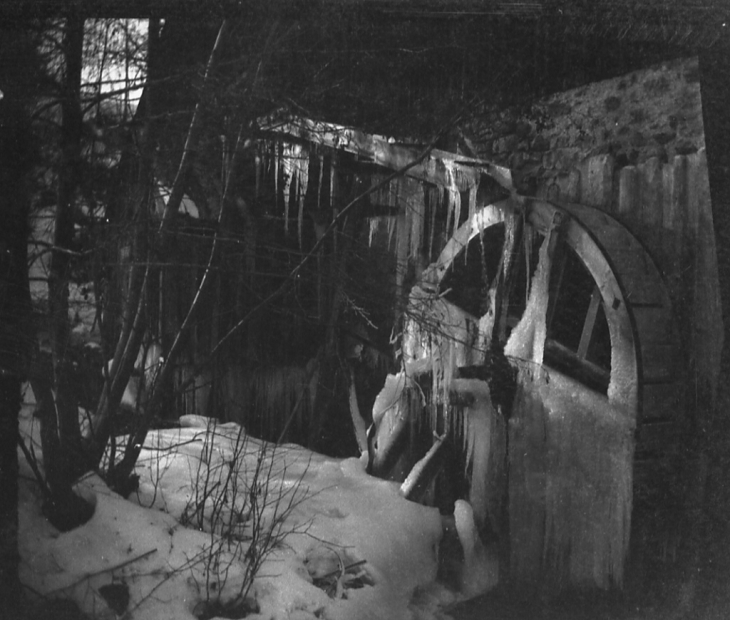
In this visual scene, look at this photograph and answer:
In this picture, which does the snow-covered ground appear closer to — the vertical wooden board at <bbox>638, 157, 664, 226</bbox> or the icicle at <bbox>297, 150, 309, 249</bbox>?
the icicle at <bbox>297, 150, 309, 249</bbox>

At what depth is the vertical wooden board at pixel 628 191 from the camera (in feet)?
8.85

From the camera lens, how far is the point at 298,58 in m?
2.51

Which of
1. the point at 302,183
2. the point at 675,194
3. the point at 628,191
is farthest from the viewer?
the point at 628,191

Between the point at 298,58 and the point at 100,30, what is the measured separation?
29.8 inches

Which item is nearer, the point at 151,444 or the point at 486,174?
the point at 151,444

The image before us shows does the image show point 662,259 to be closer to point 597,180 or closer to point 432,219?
point 597,180

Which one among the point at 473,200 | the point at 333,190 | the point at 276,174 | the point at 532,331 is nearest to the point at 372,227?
the point at 333,190

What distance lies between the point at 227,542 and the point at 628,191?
84.3 inches

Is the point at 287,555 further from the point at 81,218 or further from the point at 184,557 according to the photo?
the point at 81,218

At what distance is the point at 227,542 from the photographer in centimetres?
243

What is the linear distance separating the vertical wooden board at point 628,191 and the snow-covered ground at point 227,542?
156cm

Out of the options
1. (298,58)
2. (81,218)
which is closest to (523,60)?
(298,58)

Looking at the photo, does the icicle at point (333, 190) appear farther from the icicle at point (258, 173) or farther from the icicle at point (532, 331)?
the icicle at point (532, 331)

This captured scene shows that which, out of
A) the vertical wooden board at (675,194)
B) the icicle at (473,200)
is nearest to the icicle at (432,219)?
the icicle at (473,200)
